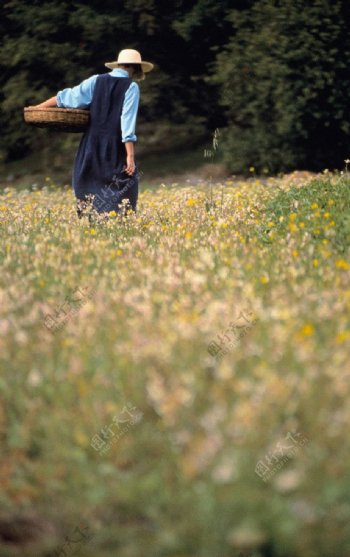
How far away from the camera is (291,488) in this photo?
2941mm

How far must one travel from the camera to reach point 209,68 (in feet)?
59.3

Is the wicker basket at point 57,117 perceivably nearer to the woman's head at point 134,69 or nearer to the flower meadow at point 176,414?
the woman's head at point 134,69

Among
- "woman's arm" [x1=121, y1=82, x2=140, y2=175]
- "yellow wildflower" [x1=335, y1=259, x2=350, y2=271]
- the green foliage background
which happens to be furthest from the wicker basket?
the green foliage background

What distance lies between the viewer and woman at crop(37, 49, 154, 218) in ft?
28.9

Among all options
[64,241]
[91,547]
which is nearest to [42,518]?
[91,547]

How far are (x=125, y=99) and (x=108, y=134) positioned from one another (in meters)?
0.39

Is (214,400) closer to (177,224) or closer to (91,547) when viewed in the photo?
(91,547)

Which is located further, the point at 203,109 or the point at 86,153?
the point at 203,109

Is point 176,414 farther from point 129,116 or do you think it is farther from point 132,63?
point 132,63

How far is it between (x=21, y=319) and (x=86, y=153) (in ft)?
15.7

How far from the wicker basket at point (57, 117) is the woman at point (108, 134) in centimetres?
14

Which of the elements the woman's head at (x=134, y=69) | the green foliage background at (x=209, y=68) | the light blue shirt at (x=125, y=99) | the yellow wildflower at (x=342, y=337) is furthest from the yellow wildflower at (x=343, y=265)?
the green foliage background at (x=209, y=68)

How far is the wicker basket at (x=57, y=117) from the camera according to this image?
856cm

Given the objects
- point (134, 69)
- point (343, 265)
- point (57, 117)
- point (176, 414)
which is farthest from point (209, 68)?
point (176, 414)
